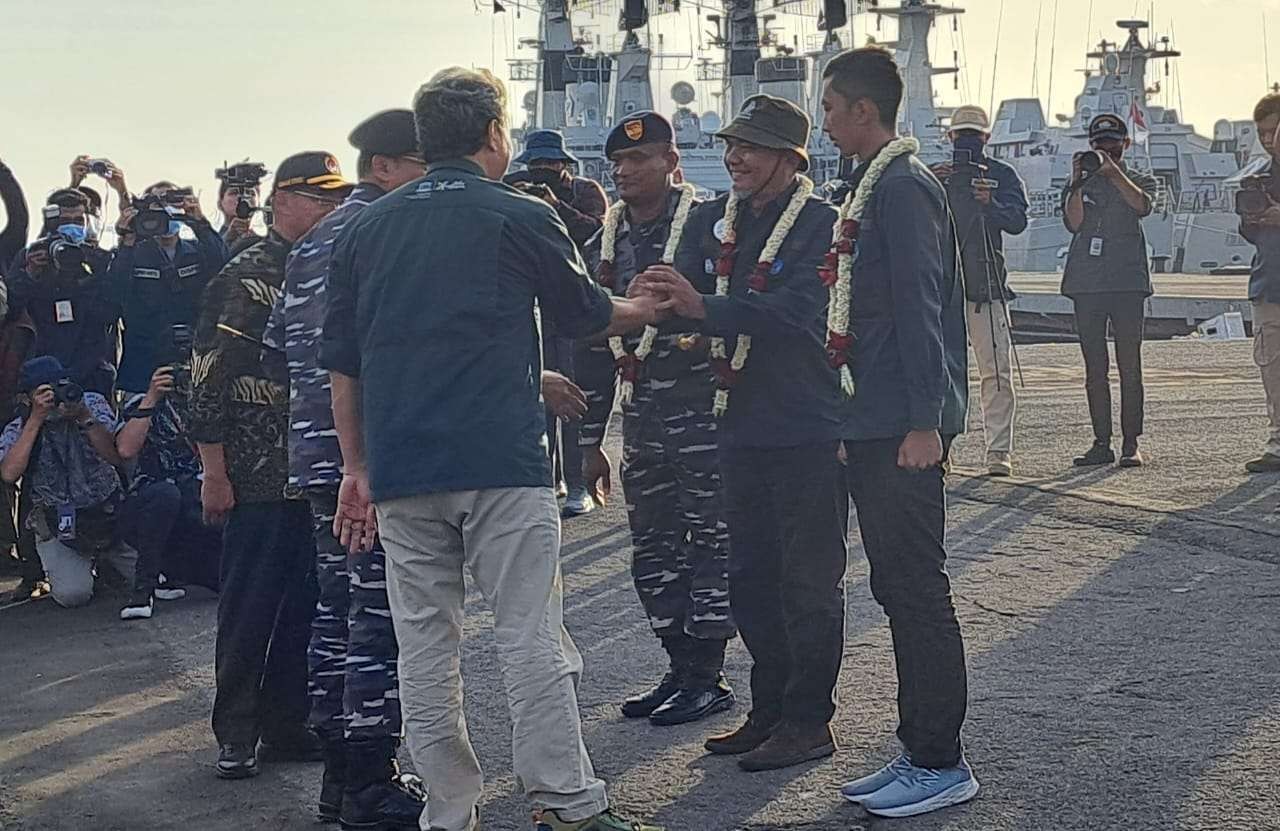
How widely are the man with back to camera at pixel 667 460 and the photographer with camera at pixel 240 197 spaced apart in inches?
177

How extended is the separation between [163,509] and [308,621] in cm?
302

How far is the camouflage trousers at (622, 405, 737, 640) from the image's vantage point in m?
6.17

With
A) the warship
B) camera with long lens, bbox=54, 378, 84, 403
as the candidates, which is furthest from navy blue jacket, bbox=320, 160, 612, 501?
the warship

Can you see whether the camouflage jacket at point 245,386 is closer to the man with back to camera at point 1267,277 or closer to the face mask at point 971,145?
the man with back to camera at point 1267,277

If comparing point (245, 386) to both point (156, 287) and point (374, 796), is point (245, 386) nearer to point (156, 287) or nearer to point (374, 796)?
point (374, 796)

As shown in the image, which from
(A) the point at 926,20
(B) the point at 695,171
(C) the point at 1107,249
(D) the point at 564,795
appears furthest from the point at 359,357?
(A) the point at 926,20

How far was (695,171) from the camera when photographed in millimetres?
56844

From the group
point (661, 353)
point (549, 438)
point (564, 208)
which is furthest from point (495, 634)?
point (564, 208)

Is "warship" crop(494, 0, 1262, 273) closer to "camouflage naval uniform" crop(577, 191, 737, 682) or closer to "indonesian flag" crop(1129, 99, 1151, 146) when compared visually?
"indonesian flag" crop(1129, 99, 1151, 146)

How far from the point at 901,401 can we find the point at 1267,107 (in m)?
5.77

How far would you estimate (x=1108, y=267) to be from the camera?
11.2 meters

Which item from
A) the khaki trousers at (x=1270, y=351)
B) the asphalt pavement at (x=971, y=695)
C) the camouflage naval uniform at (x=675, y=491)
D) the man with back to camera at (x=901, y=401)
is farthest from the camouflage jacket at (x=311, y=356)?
the khaki trousers at (x=1270, y=351)

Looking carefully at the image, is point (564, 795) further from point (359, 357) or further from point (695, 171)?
point (695, 171)

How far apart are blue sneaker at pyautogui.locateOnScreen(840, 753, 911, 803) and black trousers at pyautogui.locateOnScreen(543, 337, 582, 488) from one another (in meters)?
5.11
